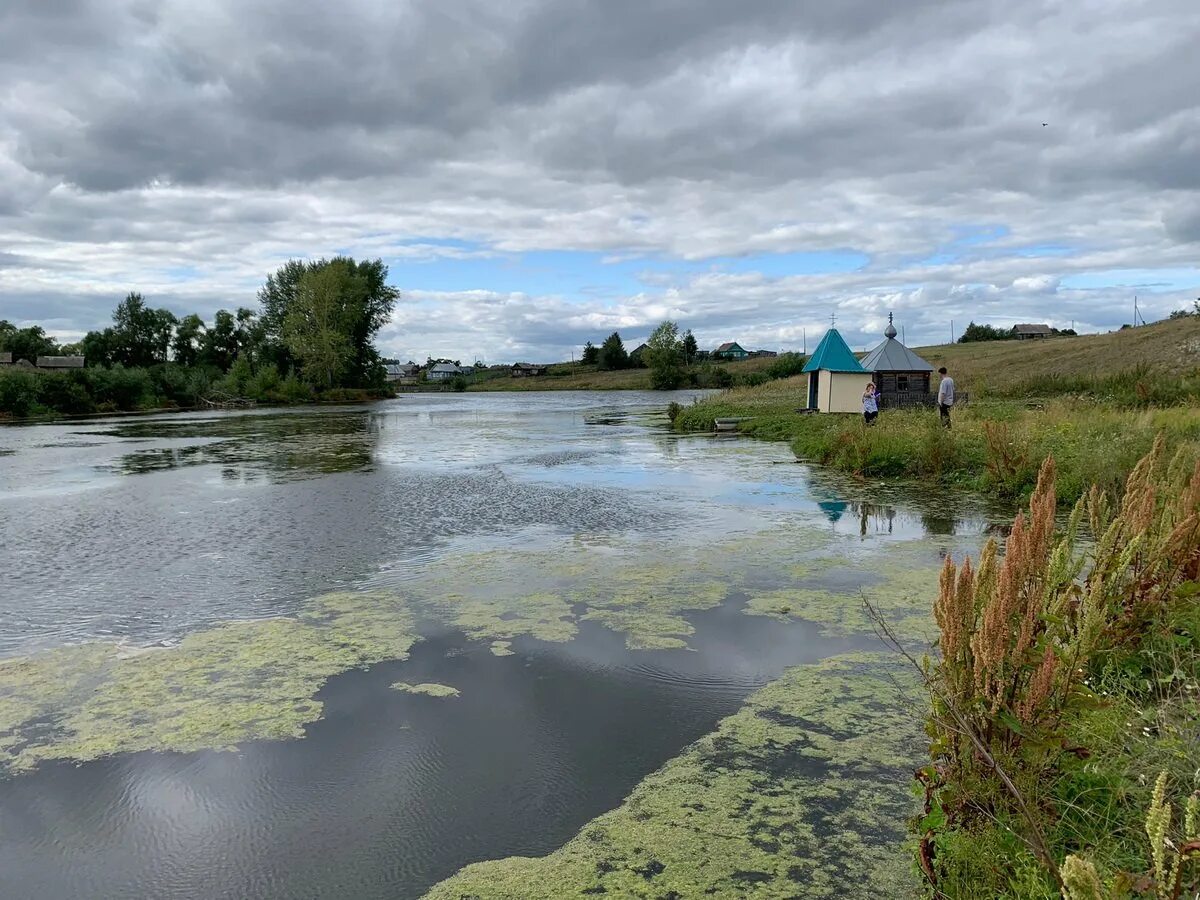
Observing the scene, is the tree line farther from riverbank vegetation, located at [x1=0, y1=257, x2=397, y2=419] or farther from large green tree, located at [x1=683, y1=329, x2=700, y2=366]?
riverbank vegetation, located at [x1=0, y1=257, x2=397, y2=419]

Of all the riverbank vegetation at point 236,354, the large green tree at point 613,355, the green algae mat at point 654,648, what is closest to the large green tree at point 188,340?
the riverbank vegetation at point 236,354

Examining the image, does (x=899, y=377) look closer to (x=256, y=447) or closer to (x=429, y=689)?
(x=256, y=447)

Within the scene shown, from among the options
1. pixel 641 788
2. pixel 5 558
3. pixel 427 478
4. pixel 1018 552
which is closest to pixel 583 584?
pixel 641 788

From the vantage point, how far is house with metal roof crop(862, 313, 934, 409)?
82.0 feet

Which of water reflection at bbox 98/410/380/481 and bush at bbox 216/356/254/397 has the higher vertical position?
bush at bbox 216/356/254/397

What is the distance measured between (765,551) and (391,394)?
2716 inches

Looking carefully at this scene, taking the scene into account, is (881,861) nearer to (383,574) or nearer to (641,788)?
(641,788)

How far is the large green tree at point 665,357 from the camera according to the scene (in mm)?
84625

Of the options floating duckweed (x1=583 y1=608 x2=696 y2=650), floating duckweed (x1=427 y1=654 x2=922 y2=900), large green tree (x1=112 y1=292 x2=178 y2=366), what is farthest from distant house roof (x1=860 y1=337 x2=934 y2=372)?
large green tree (x1=112 y1=292 x2=178 y2=366)

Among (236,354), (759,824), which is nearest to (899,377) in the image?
(759,824)

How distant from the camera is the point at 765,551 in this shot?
868 cm

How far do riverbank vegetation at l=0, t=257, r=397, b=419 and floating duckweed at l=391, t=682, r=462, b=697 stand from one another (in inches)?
1844

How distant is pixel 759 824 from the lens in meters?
3.47

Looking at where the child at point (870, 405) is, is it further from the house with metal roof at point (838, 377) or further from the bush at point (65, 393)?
the bush at point (65, 393)
